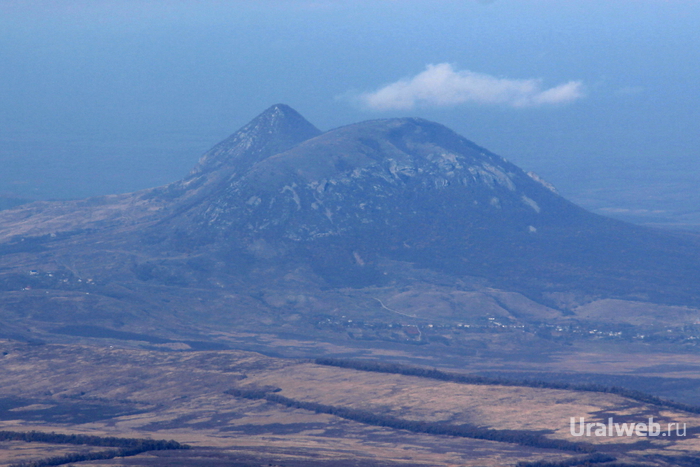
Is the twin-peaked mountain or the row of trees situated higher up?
the twin-peaked mountain

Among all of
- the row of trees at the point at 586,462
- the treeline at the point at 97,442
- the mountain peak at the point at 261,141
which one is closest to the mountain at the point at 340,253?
the mountain peak at the point at 261,141

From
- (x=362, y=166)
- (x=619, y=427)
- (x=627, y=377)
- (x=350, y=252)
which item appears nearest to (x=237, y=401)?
(x=619, y=427)

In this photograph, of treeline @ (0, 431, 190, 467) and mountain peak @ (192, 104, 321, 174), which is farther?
mountain peak @ (192, 104, 321, 174)

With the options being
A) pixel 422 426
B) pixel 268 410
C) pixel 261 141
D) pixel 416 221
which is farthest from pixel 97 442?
pixel 261 141

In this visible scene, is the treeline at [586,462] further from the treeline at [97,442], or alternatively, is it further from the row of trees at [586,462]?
the treeline at [97,442]

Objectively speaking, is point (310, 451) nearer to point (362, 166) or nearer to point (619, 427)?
point (619, 427)

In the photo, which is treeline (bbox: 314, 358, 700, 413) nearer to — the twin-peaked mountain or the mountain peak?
the twin-peaked mountain

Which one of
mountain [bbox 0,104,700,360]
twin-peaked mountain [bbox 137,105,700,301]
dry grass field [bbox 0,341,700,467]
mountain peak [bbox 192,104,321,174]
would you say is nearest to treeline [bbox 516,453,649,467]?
dry grass field [bbox 0,341,700,467]

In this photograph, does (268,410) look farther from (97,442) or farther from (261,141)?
(261,141)
